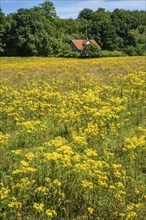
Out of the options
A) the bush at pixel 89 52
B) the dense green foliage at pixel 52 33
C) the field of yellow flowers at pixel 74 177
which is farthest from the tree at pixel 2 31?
the field of yellow flowers at pixel 74 177

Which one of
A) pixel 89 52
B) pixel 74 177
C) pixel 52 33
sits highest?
pixel 52 33

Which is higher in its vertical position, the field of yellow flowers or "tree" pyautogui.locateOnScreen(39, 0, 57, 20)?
"tree" pyautogui.locateOnScreen(39, 0, 57, 20)

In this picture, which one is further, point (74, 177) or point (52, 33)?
point (52, 33)

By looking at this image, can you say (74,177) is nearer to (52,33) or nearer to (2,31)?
(2,31)

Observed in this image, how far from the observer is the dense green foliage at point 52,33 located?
181 ft

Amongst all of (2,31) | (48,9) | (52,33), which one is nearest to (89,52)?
(2,31)

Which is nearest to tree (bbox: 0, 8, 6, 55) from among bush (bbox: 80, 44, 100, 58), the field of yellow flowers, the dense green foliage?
the dense green foliage

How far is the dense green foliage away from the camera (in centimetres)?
5528

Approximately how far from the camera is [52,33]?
62375mm

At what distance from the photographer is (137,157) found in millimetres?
6895

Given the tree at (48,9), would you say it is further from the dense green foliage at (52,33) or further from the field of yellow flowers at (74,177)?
the field of yellow flowers at (74,177)

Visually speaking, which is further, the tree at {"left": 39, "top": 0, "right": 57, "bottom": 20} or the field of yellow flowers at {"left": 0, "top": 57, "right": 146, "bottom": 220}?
the tree at {"left": 39, "top": 0, "right": 57, "bottom": 20}

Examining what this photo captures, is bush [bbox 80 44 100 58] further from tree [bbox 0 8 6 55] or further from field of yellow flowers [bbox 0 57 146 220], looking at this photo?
field of yellow flowers [bbox 0 57 146 220]

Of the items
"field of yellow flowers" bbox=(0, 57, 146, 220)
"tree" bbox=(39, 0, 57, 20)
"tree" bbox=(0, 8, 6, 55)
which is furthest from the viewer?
"tree" bbox=(39, 0, 57, 20)
